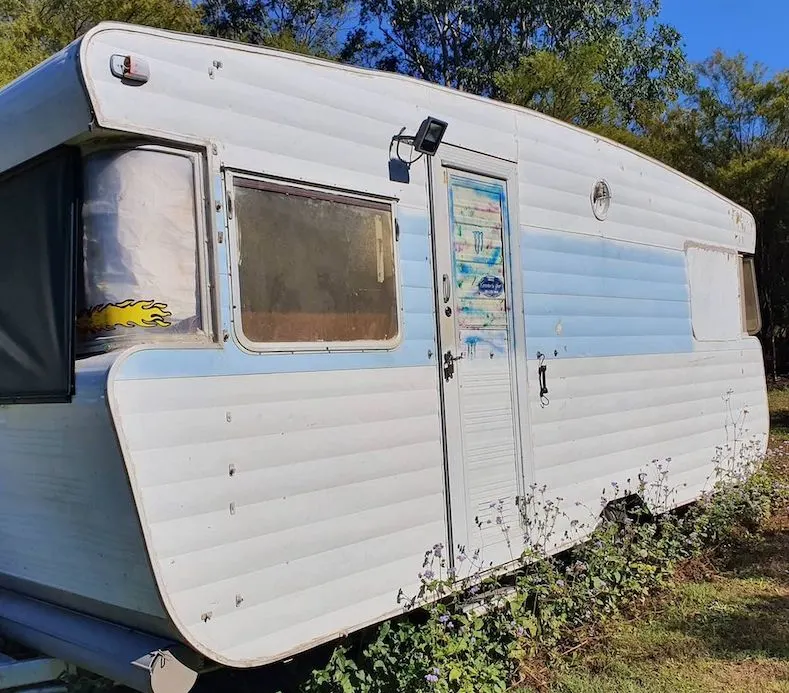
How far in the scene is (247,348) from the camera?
3.01m

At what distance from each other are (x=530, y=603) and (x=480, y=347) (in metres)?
1.46

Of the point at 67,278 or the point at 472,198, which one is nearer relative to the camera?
the point at 67,278

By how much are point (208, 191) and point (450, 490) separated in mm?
1835

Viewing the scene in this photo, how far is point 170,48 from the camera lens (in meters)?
2.91

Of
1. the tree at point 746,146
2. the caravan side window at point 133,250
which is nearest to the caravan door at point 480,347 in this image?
the caravan side window at point 133,250

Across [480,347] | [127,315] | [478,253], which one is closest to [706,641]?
[480,347]

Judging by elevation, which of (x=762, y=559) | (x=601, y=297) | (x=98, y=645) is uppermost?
(x=601, y=297)

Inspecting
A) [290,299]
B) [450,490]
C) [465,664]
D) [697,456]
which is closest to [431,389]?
[450,490]

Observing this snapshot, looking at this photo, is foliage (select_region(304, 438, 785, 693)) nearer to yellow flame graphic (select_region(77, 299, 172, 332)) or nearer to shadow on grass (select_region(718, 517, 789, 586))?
shadow on grass (select_region(718, 517, 789, 586))

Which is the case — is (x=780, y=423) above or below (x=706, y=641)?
above

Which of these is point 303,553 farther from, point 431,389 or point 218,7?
point 218,7

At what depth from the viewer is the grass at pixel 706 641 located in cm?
401

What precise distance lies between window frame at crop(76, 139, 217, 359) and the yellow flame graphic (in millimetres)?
42

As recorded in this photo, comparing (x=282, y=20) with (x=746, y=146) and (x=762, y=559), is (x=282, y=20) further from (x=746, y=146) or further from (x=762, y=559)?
(x=762, y=559)
